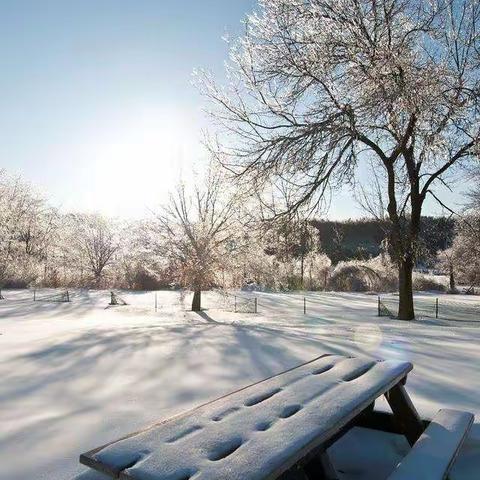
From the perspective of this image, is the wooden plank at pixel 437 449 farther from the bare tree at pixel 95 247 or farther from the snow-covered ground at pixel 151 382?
the bare tree at pixel 95 247

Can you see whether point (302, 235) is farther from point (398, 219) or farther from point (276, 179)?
point (398, 219)

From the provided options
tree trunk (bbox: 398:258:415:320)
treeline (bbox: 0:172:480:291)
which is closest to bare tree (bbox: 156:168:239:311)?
treeline (bbox: 0:172:480:291)

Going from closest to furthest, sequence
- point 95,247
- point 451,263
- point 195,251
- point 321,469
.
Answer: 1. point 321,469
2. point 195,251
3. point 451,263
4. point 95,247

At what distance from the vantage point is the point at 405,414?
104 inches

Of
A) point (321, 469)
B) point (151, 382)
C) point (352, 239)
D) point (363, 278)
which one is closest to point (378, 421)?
point (321, 469)

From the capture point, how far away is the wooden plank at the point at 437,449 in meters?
1.81

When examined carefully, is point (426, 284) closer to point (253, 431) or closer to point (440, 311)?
point (440, 311)

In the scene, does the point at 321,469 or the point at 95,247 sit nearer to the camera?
the point at 321,469

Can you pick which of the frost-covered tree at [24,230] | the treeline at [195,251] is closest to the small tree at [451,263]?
the treeline at [195,251]

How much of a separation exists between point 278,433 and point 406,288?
14.7 meters

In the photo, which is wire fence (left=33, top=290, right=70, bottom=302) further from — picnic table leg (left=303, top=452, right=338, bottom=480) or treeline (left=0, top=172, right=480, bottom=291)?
picnic table leg (left=303, top=452, right=338, bottom=480)

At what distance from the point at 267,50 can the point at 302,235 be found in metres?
4.75

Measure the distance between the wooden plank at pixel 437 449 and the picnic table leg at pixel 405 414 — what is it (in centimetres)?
13

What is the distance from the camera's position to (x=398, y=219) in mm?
14367
